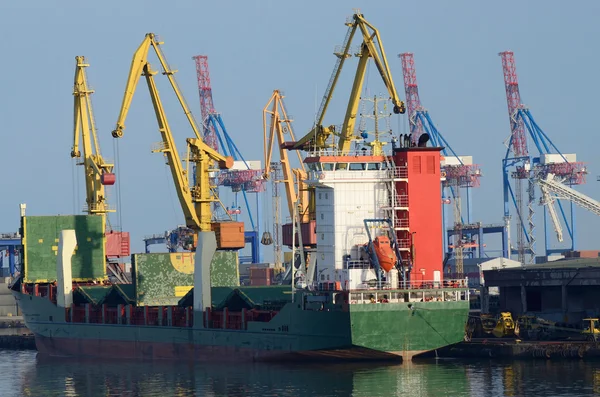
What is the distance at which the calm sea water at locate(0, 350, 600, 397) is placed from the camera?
49.6 meters

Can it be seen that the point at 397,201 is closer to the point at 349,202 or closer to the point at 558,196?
the point at 349,202

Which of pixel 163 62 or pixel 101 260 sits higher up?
pixel 163 62

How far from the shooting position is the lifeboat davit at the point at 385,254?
182 feet

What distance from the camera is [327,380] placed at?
173 ft

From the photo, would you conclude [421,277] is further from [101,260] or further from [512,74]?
[512,74]

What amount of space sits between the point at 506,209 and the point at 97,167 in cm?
6938

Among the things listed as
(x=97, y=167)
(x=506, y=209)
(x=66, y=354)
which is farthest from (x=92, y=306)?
(x=506, y=209)

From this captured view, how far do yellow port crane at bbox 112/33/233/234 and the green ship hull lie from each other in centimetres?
653

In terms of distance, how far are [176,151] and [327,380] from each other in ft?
77.4

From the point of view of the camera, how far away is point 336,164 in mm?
58219

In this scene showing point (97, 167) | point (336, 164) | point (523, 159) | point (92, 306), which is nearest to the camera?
point (336, 164)

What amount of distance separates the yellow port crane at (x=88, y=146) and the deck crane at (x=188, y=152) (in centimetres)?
890

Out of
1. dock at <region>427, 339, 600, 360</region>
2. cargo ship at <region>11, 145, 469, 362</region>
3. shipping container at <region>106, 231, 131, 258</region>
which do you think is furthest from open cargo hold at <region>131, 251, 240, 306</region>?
dock at <region>427, 339, 600, 360</region>

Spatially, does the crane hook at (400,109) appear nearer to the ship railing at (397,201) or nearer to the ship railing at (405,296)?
the ship railing at (397,201)
